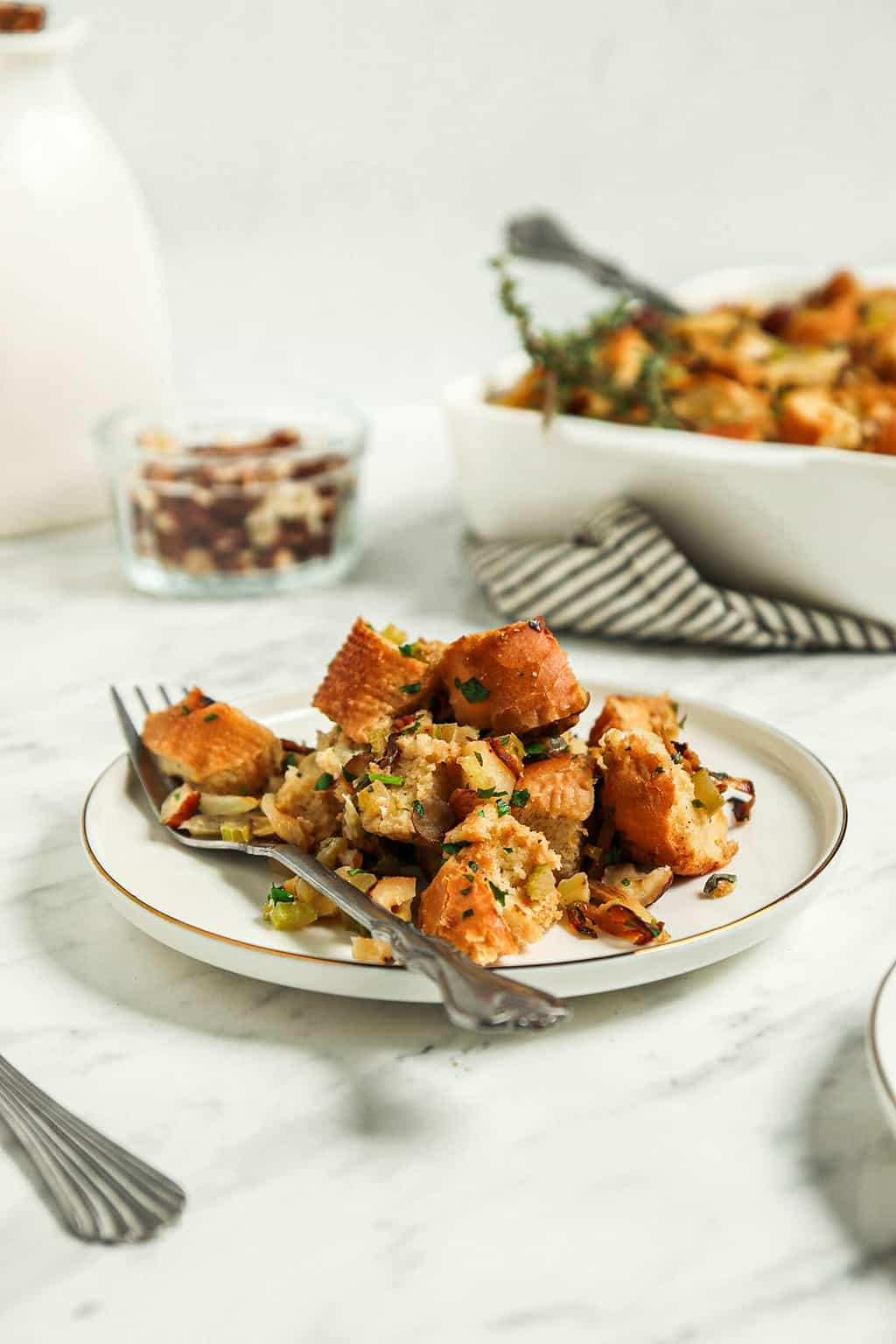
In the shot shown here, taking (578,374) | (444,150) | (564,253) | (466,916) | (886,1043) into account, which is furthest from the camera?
(444,150)

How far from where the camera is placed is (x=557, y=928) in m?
1.00

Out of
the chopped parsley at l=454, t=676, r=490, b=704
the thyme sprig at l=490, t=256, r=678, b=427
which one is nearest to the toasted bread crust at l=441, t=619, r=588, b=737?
the chopped parsley at l=454, t=676, r=490, b=704

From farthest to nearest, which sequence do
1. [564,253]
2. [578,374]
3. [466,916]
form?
[564,253] < [578,374] < [466,916]

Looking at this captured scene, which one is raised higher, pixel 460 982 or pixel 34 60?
pixel 34 60

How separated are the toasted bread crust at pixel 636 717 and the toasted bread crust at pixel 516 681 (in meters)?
0.09

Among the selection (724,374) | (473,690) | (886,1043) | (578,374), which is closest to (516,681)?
(473,690)

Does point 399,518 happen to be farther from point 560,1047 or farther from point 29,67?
point 560,1047

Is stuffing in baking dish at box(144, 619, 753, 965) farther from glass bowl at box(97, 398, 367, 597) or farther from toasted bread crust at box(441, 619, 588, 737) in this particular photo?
glass bowl at box(97, 398, 367, 597)

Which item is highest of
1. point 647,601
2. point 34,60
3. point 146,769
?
point 34,60

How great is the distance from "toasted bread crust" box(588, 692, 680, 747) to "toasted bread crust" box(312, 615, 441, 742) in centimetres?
15

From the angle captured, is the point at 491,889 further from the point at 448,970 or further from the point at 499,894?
the point at 448,970

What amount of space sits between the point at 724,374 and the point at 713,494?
28cm

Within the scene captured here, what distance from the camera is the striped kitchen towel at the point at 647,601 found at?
1.72 meters

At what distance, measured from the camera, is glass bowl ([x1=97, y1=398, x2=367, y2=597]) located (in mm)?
1862
